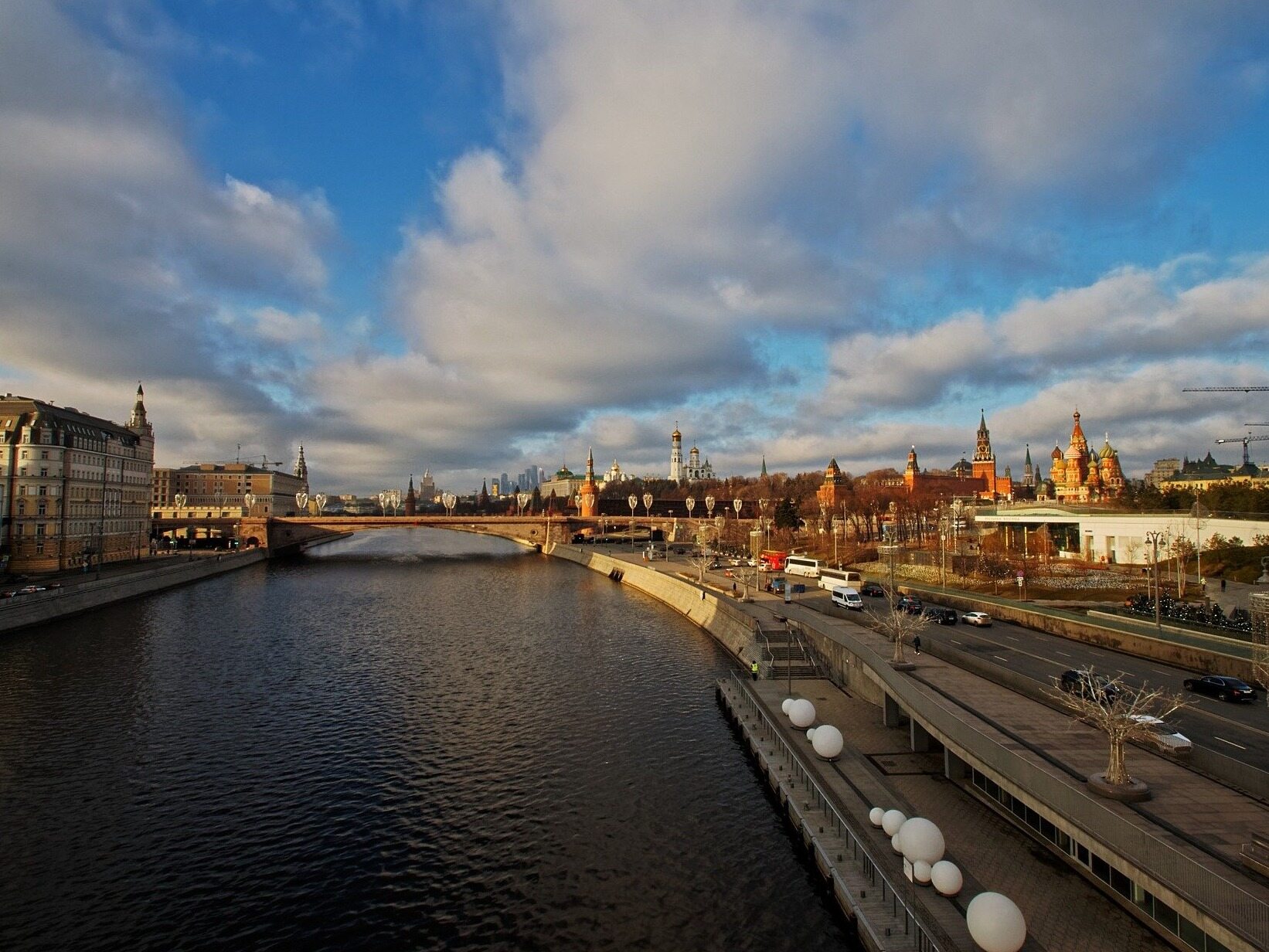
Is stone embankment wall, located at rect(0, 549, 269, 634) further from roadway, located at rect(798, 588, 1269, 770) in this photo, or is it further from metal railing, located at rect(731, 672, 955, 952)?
roadway, located at rect(798, 588, 1269, 770)

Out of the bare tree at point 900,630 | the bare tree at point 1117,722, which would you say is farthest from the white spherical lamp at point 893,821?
the bare tree at point 900,630

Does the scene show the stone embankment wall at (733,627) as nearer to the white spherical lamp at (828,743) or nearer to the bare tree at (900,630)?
the bare tree at (900,630)

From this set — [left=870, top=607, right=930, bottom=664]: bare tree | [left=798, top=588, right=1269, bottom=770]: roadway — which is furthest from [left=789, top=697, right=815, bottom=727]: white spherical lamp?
[left=798, top=588, right=1269, bottom=770]: roadway

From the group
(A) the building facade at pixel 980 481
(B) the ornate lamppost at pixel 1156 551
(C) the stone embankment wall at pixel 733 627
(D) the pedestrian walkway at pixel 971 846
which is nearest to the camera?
(D) the pedestrian walkway at pixel 971 846

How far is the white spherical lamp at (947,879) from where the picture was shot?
51.7 feet

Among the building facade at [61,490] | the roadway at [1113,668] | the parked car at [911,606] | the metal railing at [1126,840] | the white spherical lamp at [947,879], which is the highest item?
the building facade at [61,490]

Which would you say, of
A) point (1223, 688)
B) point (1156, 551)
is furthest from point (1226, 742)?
point (1156, 551)

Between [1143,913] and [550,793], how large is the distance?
17065 mm

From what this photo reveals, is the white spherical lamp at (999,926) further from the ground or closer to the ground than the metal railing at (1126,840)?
closer to the ground

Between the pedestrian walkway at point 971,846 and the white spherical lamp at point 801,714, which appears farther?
the white spherical lamp at point 801,714

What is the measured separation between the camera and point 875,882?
55.0ft

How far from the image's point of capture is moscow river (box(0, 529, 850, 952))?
1744 centimetres

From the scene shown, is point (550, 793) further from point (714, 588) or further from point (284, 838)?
point (714, 588)

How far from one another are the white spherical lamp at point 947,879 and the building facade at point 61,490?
8452 centimetres
